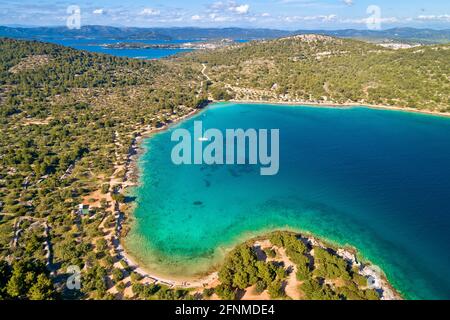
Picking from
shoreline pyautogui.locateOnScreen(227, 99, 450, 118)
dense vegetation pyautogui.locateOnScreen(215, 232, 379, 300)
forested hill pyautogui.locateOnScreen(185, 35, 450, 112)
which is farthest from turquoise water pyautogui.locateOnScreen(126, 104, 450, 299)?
forested hill pyautogui.locateOnScreen(185, 35, 450, 112)

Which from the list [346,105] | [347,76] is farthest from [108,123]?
[347,76]

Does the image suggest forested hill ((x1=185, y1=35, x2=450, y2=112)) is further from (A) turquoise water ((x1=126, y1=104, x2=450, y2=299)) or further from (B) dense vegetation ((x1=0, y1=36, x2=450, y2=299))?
(A) turquoise water ((x1=126, y1=104, x2=450, y2=299))

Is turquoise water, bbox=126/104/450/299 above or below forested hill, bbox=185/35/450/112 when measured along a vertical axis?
below

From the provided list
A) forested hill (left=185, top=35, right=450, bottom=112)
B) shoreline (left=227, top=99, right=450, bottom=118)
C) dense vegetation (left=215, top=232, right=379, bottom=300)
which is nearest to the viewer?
dense vegetation (left=215, top=232, right=379, bottom=300)

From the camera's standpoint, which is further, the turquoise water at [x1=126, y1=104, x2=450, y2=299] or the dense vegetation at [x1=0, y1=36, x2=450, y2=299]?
the turquoise water at [x1=126, y1=104, x2=450, y2=299]

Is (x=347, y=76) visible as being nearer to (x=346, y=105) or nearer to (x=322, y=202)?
(x=346, y=105)

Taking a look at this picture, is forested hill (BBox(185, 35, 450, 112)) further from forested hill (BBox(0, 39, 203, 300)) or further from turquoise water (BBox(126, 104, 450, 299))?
turquoise water (BBox(126, 104, 450, 299))

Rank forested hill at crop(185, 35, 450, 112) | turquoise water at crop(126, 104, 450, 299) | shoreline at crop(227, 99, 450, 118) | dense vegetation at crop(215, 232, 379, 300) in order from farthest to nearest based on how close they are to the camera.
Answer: forested hill at crop(185, 35, 450, 112)
shoreline at crop(227, 99, 450, 118)
turquoise water at crop(126, 104, 450, 299)
dense vegetation at crop(215, 232, 379, 300)
